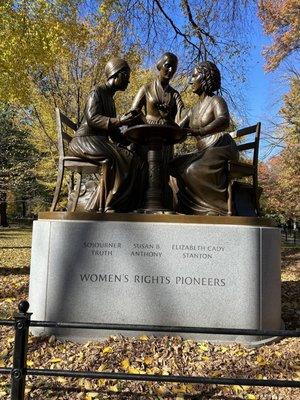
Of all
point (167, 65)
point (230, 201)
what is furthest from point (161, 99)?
point (230, 201)

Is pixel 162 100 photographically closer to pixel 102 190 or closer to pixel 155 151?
pixel 155 151

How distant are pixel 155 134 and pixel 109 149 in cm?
65

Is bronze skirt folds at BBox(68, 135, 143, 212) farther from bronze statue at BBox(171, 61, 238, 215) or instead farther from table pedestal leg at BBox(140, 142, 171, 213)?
bronze statue at BBox(171, 61, 238, 215)

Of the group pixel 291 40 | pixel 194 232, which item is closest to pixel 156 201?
pixel 194 232

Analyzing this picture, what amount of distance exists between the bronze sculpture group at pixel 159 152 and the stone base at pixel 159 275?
1.89 ft

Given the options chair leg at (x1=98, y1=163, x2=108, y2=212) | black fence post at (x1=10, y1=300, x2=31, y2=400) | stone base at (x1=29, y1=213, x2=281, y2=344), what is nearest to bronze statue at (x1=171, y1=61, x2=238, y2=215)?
stone base at (x1=29, y1=213, x2=281, y2=344)

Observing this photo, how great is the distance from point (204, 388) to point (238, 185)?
3003 millimetres

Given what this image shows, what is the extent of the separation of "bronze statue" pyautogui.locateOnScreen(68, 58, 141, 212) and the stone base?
65 centimetres

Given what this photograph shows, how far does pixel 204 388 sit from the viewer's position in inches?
168

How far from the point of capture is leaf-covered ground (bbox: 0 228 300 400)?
418 centimetres

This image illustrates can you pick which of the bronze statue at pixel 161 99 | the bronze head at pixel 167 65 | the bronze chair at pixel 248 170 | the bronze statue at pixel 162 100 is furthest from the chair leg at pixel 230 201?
the bronze head at pixel 167 65

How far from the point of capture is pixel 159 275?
17.6ft

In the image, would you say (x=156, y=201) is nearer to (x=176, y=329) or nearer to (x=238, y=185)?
(x=238, y=185)

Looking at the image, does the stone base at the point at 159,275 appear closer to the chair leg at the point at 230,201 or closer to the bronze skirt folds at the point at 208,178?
the chair leg at the point at 230,201
